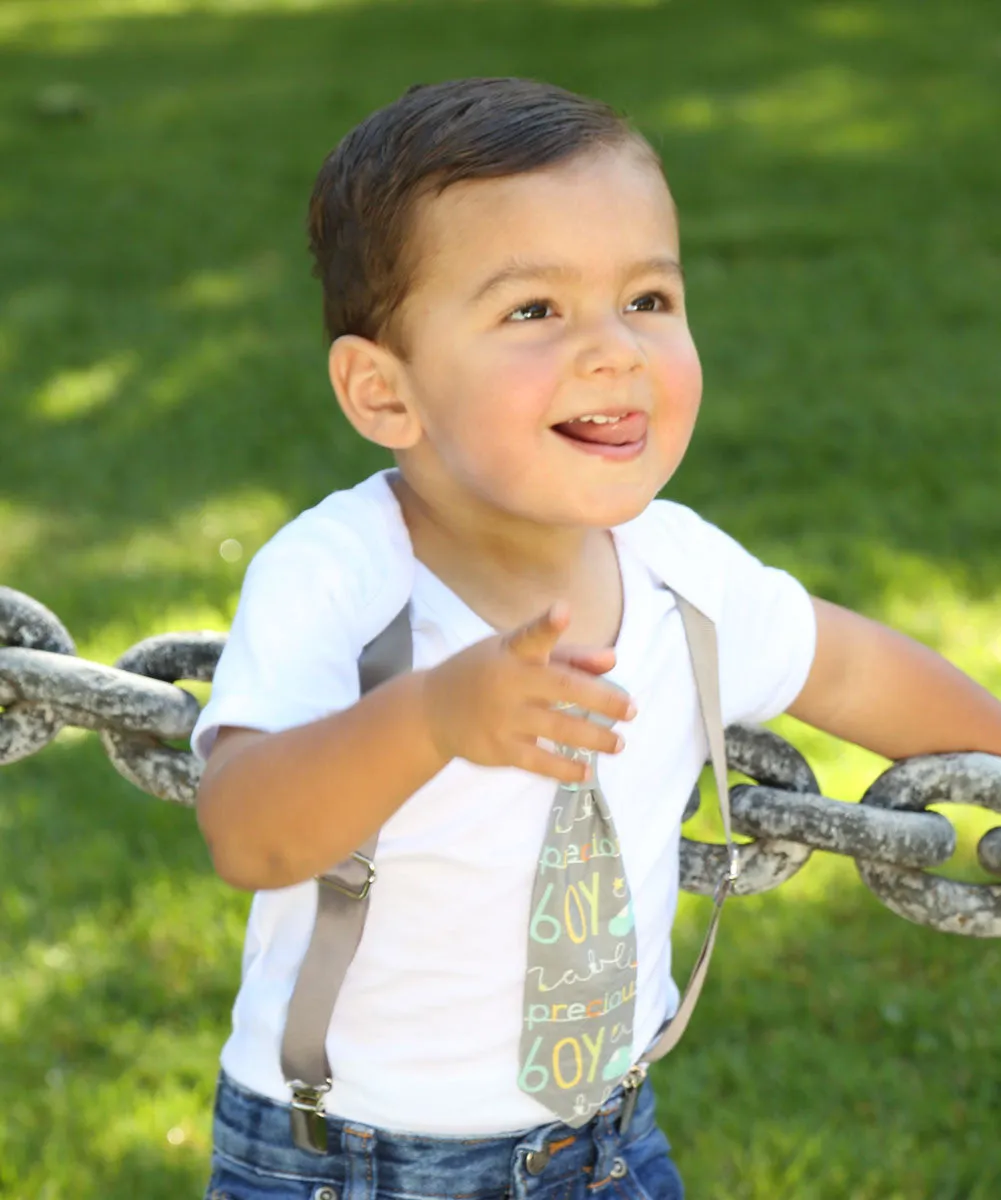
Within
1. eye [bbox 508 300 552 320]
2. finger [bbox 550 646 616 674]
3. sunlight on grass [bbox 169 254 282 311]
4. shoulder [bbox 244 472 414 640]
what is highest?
eye [bbox 508 300 552 320]

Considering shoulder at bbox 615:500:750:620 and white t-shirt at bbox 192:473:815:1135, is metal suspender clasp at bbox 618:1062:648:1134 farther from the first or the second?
shoulder at bbox 615:500:750:620

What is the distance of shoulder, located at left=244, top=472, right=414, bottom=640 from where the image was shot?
1.79m

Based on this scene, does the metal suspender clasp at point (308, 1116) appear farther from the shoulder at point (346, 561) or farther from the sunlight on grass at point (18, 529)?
the sunlight on grass at point (18, 529)

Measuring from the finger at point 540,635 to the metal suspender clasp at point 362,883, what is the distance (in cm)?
43

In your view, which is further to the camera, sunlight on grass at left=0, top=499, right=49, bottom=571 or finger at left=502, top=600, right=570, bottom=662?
sunlight on grass at left=0, top=499, right=49, bottom=571

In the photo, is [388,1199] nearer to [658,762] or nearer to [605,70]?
[658,762]

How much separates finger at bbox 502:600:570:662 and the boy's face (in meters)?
0.41

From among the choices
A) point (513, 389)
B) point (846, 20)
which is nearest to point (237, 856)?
point (513, 389)

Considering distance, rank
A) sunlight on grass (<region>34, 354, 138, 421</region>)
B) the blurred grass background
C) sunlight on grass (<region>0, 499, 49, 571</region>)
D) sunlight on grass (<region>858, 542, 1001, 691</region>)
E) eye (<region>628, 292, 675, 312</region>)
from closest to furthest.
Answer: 1. eye (<region>628, 292, 675, 312</region>)
2. the blurred grass background
3. sunlight on grass (<region>858, 542, 1001, 691</region>)
4. sunlight on grass (<region>0, 499, 49, 571</region>)
5. sunlight on grass (<region>34, 354, 138, 421</region>)

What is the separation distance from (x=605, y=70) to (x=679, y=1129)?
742cm

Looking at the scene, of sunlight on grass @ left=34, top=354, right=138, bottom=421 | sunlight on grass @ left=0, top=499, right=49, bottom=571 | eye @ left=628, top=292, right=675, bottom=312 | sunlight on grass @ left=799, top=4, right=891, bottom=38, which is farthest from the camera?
sunlight on grass @ left=799, top=4, right=891, bottom=38

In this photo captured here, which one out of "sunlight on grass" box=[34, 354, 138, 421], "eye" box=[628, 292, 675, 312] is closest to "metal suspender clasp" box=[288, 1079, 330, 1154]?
"eye" box=[628, 292, 675, 312]

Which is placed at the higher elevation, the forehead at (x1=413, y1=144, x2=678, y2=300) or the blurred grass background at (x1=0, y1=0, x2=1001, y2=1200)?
the forehead at (x1=413, y1=144, x2=678, y2=300)

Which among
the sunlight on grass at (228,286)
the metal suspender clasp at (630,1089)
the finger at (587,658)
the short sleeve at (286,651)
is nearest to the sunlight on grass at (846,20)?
the sunlight on grass at (228,286)
